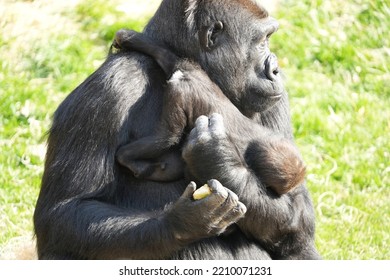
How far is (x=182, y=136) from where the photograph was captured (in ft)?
15.3

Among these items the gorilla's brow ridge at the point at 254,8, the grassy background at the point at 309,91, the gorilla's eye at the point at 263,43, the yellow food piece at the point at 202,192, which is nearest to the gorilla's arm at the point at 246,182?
the yellow food piece at the point at 202,192

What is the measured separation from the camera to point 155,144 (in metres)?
4.59

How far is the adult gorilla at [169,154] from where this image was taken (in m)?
4.48

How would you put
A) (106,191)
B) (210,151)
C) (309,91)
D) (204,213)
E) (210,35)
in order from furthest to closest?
(309,91) < (210,35) < (106,191) < (210,151) < (204,213)

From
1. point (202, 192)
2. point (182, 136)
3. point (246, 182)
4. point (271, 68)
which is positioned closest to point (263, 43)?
point (271, 68)

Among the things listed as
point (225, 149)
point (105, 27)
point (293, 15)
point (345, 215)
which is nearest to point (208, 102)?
Result: point (225, 149)

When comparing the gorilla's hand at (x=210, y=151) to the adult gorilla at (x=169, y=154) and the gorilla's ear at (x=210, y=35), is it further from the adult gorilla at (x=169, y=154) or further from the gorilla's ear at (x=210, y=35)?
the gorilla's ear at (x=210, y=35)

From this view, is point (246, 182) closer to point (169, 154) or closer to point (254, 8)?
point (169, 154)

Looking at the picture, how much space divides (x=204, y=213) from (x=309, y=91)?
419 centimetres

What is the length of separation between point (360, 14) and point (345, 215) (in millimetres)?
2961

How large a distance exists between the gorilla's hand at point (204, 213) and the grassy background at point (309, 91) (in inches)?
80.6

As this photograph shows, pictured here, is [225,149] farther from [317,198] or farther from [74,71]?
[74,71]

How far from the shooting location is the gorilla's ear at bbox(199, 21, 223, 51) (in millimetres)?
4770
